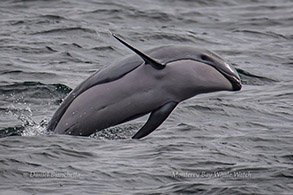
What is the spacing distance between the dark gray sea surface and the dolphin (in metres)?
0.40

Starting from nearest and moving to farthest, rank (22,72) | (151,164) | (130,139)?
(151,164)
(130,139)
(22,72)

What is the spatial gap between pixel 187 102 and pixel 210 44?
5.35 meters

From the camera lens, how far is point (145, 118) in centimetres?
1297

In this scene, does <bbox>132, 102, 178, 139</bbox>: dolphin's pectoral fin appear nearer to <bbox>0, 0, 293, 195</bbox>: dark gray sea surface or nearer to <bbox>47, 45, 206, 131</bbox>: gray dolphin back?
<bbox>0, 0, 293, 195</bbox>: dark gray sea surface

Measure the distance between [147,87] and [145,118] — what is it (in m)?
2.64

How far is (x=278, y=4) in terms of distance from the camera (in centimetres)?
2484

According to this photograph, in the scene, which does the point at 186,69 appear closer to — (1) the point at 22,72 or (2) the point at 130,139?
(2) the point at 130,139

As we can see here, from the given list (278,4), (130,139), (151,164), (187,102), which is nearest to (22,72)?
(187,102)

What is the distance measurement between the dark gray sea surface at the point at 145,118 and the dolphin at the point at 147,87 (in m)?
0.40

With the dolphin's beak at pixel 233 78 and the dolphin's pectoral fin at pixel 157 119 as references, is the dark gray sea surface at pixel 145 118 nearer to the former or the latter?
the dolphin's pectoral fin at pixel 157 119

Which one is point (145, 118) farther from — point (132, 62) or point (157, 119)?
point (157, 119)

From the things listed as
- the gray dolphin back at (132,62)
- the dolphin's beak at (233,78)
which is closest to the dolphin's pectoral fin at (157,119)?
the gray dolphin back at (132,62)

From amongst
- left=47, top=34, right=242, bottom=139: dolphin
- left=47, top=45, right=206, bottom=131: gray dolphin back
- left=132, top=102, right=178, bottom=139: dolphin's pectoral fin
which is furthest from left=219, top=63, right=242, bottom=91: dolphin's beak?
left=132, top=102, right=178, bottom=139: dolphin's pectoral fin

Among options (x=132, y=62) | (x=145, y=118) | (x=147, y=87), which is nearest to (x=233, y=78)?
(x=147, y=87)
